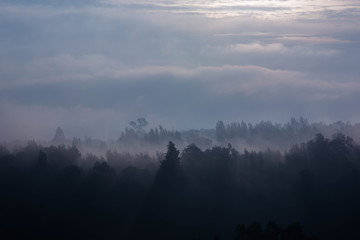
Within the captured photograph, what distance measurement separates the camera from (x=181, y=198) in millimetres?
153875

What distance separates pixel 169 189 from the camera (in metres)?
158

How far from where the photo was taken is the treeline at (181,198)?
136250mm

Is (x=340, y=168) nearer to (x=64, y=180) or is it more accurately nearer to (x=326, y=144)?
(x=326, y=144)

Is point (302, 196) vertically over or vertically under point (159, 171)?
under

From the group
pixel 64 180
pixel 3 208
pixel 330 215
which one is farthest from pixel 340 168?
pixel 3 208

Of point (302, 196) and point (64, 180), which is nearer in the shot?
point (302, 196)

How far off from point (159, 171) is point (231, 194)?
27263mm

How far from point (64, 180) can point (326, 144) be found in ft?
318

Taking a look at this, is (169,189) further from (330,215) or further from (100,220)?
(330,215)

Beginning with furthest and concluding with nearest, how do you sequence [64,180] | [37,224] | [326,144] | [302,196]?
[326,144] < [64,180] < [302,196] < [37,224]

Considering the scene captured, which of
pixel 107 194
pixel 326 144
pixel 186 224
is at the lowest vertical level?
pixel 186 224

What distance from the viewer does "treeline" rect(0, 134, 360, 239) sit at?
447 ft

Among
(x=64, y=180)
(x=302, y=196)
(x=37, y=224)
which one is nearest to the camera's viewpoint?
(x=37, y=224)

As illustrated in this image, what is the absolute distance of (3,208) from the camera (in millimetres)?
143750
